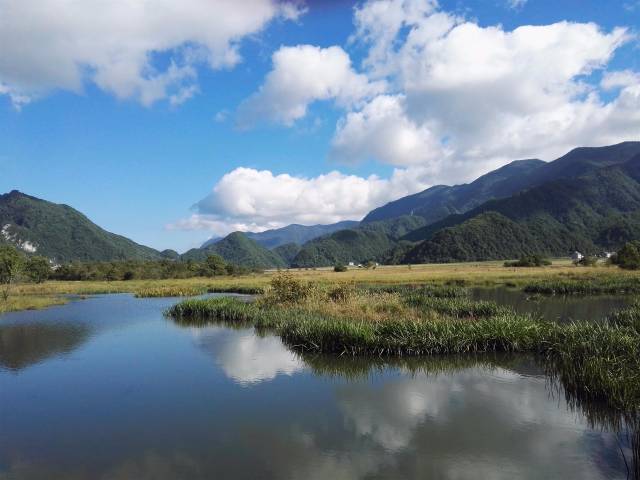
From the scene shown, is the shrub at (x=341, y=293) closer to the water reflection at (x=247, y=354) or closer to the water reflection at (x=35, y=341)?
the water reflection at (x=247, y=354)

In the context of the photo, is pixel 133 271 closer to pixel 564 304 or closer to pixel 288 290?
pixel 288 290

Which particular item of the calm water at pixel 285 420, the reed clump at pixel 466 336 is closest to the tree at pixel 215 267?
the reed clump at pixel 466 336

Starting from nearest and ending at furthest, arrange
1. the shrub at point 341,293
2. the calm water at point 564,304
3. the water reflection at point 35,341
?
the water reflection at point 35,341, the calm water at point 564,304, the shrub at point 341,293

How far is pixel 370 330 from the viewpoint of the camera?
19594 millimetres

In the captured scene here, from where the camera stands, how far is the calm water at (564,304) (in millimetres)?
29947

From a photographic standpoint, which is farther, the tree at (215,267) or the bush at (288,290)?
the tree at (215,267)

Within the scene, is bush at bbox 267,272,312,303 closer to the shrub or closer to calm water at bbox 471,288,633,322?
the shrub

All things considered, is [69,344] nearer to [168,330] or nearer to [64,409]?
[168,330]

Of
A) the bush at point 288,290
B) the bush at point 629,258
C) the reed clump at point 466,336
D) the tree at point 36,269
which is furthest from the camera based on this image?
the tree at point 36,269

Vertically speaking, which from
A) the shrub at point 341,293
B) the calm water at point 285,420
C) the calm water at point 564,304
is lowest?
the calm water at point 564,304

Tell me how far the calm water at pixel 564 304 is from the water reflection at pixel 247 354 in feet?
52.6

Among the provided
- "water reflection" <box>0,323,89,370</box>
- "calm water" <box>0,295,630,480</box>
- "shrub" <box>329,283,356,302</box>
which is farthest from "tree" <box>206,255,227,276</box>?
"calm water" <box>0,295,630,480</box>

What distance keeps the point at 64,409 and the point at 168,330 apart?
48.8ft

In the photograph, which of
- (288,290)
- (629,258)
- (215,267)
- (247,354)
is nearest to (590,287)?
(629,258)
